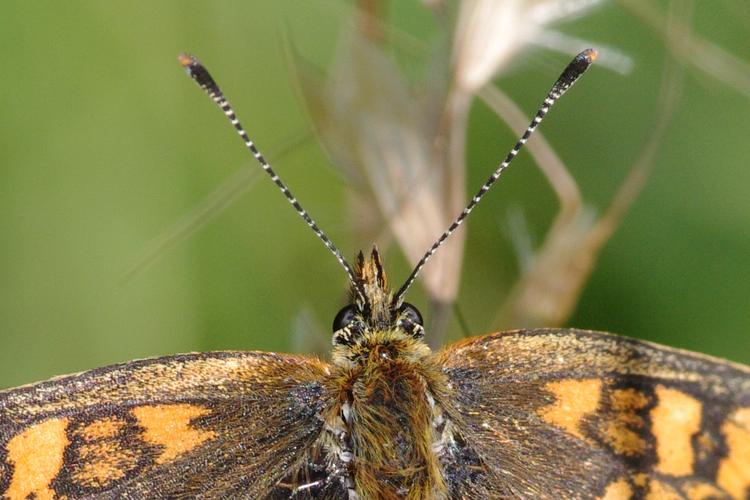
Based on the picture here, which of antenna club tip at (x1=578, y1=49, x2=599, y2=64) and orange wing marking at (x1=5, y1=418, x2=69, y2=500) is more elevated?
antenna club tip at (x1=578, y1=49, x2=599, y2=64)

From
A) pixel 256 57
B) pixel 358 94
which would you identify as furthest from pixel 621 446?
pixel 256 57

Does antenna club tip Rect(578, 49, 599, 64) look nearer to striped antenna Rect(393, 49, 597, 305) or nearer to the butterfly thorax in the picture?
striped antenna Rect(393, 49, 597, 305)

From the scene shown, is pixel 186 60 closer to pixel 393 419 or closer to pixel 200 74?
pixel 200 74

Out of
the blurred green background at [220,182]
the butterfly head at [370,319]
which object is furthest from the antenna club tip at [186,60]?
the blurred green background at [220,182]

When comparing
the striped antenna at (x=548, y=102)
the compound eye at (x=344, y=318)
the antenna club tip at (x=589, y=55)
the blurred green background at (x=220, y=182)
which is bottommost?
the compound eye at (x=344, y=318)

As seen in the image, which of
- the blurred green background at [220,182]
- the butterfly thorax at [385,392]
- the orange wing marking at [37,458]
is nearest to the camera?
the orange wing marking at [37,458]

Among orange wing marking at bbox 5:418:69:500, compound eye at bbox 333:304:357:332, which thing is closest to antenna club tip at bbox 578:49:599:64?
compound eye at bbox 333:304:357:332

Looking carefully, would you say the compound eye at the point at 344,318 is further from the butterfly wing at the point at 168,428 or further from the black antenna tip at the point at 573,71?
the black antenna tip at the point at 573,71

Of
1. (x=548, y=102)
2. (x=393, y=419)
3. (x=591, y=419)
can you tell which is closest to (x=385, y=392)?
(x=393, y=419)
